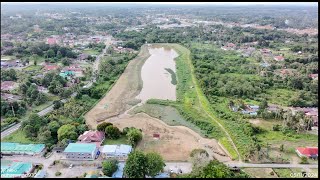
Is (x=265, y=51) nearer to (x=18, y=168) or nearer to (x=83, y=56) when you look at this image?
(x=83, y=56)

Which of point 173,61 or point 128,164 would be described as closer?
point 128,164

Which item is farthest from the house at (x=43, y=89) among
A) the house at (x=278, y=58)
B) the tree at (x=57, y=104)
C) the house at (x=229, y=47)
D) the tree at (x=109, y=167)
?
the house at (x=229, y=47)

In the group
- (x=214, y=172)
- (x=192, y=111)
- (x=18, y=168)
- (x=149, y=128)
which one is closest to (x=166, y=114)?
(x=192, y=111)

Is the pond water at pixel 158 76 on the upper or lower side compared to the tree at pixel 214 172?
lower

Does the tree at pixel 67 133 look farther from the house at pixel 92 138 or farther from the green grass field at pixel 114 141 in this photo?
the green grass field at pixel 114 141

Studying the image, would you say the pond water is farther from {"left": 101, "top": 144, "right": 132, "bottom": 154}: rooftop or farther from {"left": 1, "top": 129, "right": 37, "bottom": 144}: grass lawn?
{"left": 1, "top": 129, "right": 37, "bottom": 144}: grass lawn

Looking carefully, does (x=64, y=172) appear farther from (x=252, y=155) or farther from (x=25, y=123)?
(x=252, y=155)

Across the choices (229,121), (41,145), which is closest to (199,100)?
(229,121)
